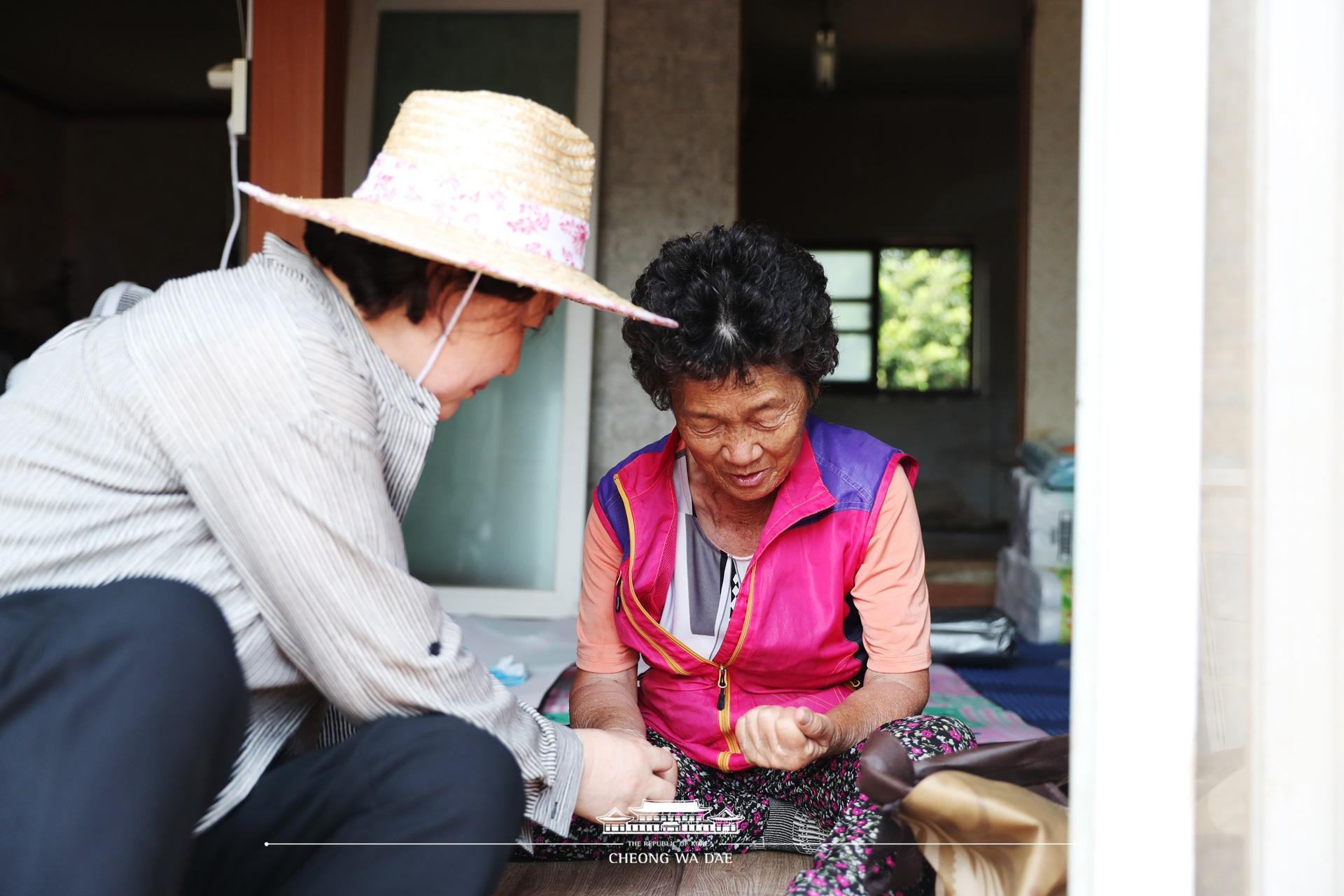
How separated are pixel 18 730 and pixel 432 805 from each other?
38 centimetres

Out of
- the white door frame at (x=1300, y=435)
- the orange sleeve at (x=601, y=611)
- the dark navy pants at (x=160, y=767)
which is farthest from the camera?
the orange sleeve at (x=601, y=611)

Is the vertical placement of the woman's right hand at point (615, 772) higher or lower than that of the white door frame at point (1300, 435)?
lower

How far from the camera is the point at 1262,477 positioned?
1.06 metres

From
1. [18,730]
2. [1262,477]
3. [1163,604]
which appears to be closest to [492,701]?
[18,730]

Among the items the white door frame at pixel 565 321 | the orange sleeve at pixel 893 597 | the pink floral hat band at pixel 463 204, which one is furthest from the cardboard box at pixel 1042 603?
the pink floral hat band at pixel 463 204

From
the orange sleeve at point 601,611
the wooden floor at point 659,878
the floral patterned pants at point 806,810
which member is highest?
the orange sleeve at point 601,611

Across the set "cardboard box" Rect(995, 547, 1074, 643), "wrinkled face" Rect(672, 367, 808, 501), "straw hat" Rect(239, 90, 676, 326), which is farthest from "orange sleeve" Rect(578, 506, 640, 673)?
"cardboard box" Rect(995, 547, 1074, 643)

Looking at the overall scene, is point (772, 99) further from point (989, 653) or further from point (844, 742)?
point (844, 742)

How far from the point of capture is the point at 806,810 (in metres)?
1.67

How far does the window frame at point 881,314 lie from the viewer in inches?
398

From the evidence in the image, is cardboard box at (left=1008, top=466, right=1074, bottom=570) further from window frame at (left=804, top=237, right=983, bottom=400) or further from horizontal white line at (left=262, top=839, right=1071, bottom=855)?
window frame at (left=804, top=237, right=983, bottom=400)

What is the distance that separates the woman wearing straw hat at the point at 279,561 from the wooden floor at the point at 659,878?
1.24 ft

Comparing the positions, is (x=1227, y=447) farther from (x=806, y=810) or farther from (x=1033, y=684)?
(x=1033, y=684)

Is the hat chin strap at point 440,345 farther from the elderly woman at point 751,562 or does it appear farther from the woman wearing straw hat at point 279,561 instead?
the elderly woman at point 751,562
